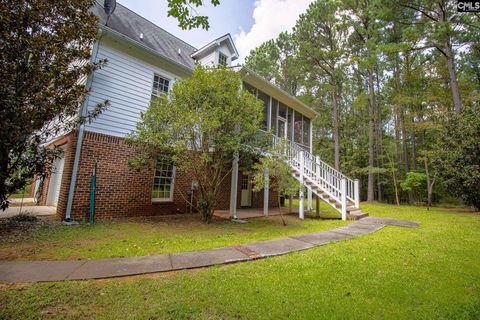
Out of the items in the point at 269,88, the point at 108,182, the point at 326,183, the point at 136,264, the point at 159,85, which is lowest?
the point at 136,264

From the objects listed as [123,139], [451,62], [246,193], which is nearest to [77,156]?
[123,139]

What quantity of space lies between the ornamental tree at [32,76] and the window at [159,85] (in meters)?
4.08

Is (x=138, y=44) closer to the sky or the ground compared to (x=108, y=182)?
closer to the sky

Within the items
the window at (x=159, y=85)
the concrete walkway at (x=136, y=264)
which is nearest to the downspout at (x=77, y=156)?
the window at (x=159, y=85)

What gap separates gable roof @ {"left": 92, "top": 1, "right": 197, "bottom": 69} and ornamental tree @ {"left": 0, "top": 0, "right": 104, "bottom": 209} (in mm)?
3888

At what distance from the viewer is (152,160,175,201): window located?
28.7 feet

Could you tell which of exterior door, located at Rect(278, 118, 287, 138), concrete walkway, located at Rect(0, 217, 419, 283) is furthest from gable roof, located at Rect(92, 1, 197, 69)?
concrete walkway, located at Rect(0, 217, 419, 283)

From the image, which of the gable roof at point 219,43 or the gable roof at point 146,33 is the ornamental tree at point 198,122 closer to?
the gable roof at point 146,33

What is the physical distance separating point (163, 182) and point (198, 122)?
12.0 feet

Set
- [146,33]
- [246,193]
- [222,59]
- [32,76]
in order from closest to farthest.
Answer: [32,76] < [146,33] < [222,59] < [246,193]

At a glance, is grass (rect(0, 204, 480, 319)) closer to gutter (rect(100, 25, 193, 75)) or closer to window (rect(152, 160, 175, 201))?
window (rect(152, 160, 175, 201))

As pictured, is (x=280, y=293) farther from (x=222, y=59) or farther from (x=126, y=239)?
(x=222, y=59)

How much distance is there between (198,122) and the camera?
21.5ft

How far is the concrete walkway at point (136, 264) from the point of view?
3.14 m
